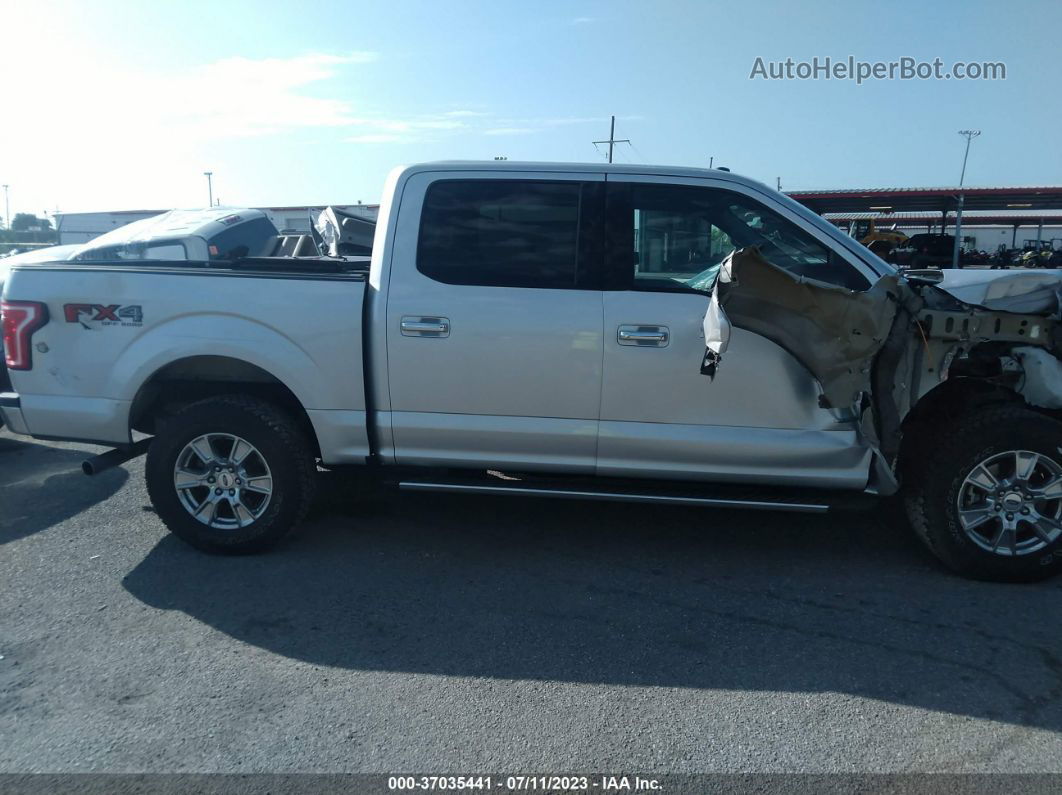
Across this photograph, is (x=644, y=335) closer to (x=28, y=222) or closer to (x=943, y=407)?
(x=943, y=407)

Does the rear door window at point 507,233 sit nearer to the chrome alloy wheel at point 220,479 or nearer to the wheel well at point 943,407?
the chrome alloy wheel at point 220,479

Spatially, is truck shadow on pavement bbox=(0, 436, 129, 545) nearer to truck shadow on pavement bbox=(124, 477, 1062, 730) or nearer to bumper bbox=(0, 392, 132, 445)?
bumper bbox=(0, 392, 132, 445)

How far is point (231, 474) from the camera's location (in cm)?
476

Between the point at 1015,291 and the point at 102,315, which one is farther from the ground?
the point at 1015,291

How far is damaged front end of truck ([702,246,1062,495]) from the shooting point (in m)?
4.14

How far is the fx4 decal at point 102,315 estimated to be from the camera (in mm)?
4668

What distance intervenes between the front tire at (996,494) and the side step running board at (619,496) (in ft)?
2.02

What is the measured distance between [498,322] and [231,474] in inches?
69.5

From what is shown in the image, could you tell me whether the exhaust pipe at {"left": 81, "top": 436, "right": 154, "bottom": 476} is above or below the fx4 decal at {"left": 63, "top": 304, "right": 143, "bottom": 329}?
below

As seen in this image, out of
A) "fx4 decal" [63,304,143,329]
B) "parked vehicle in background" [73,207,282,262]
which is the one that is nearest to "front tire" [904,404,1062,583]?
"fx4 decal" [63,304,143,329]

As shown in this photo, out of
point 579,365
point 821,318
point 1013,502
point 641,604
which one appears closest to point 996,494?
point 1013,502

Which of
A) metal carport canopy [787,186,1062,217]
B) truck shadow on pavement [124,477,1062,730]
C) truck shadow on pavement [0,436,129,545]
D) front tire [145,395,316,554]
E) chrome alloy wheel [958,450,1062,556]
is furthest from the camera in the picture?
metal carport canopy [787,186,1062,217]

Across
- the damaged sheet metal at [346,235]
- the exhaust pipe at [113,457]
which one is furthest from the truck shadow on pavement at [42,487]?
the damaged sheet metal at [346,235]

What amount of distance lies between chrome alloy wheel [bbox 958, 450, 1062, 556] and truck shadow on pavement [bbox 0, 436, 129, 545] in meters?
5.50
